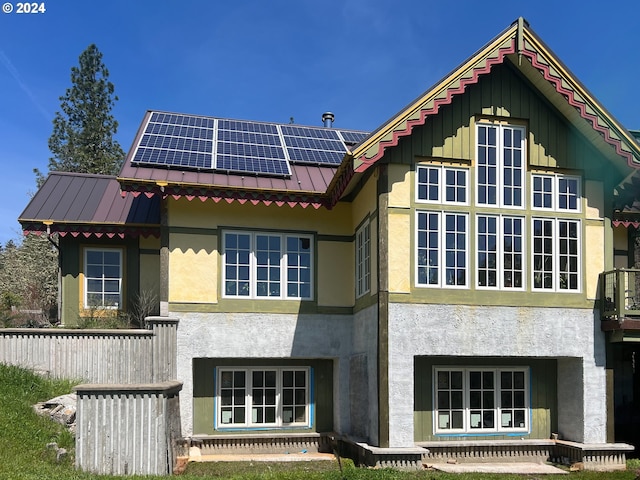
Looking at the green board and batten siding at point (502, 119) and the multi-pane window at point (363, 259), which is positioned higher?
the green board and batten siding at point (502, 119)

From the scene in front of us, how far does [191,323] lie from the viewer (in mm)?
14625

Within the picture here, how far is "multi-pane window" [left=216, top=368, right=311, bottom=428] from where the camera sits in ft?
49.4

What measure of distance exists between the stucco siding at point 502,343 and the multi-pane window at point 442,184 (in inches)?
93.8

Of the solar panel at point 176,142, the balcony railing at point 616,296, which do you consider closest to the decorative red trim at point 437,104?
the solar panel at point 176,142

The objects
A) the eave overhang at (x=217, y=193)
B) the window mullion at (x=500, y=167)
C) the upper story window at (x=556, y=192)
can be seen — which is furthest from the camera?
the upper story window at (x=556, y=192)

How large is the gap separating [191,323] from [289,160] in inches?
190

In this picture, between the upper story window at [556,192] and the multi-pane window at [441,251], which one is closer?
the multi-pane window at [441,251]

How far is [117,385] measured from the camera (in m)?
10.8

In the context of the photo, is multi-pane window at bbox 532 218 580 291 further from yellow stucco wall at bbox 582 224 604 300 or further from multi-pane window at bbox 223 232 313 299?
multi-pane window at bbox 223 232 313 299

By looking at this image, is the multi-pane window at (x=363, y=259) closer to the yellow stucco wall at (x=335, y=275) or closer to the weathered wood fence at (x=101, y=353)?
the yellow stucco wall at (x=335, y=275)

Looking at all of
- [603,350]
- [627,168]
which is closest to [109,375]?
[603,350]

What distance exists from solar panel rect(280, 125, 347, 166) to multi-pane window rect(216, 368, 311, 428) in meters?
5.48

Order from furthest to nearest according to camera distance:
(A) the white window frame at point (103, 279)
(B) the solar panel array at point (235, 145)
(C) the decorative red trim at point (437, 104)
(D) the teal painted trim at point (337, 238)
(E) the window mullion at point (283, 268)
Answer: (A) the white window frame at point (103, 279)
(D) the teal painted trim at point (337, 238)
(E) the window mullion at point (283, 268)
(B) the solar panel array at point (235, 145)
(C) the decorative red trim at point (437, 104)

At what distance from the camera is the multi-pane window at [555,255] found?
548 inches
